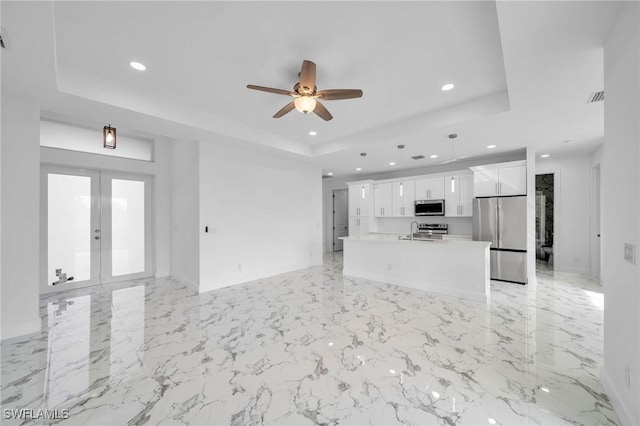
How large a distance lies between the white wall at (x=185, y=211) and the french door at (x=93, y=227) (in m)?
0.65

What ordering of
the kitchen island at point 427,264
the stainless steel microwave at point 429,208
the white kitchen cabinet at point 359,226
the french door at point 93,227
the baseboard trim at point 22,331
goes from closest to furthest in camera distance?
the baseboard trim at point 22,331 < the kitchen island at point 427,264 < the french door at point 93,227 < the stainless steel microwave at point 429,208 < the white kitchen cabinet at point 359,226

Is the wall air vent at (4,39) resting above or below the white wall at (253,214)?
above

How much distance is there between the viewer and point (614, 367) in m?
1.73

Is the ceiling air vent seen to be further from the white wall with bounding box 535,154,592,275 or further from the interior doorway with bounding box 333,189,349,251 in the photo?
the interior doorway with bounding box 333,189,349,251

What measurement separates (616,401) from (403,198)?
5.48m

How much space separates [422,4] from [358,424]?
9.66 ft

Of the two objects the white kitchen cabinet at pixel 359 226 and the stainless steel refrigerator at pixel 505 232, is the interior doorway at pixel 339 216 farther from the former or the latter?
the stainless steel refrigerator at pixel 505 232

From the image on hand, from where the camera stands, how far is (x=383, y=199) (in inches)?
287

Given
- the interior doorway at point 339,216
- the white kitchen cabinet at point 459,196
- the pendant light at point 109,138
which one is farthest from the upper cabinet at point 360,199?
the pendant light at point 109,138

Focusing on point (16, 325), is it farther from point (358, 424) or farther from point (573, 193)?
point (573, 193)

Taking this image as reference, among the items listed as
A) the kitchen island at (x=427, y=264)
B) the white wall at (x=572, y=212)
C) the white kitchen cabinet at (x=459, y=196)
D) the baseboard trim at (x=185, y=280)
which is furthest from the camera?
the white kitchen cabinet at (x=459, y=196)

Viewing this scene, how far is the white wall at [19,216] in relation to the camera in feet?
8.89

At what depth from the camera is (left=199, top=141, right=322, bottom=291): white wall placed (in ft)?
14.7

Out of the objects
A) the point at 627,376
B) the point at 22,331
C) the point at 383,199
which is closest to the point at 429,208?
the point at 383,199
